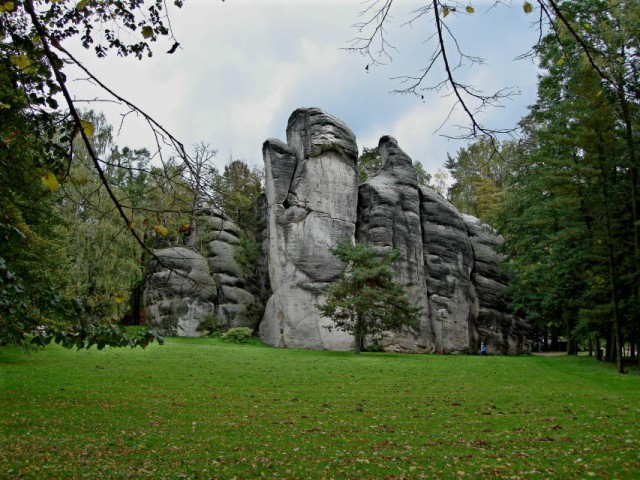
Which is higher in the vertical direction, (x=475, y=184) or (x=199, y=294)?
(x=475, y=184)

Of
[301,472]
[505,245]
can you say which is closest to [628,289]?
[505,245]

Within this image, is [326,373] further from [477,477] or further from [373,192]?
[373,192]

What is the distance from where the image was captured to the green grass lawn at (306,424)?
6457 mm

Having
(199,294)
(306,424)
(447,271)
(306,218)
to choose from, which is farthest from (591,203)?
(199,294)

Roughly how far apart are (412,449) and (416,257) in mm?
27084

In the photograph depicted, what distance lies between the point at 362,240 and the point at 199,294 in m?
11.2

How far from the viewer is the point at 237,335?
108ft

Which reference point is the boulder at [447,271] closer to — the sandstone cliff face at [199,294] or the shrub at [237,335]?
the shrub at [237,335]

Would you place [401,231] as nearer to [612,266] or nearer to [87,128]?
[612,266]

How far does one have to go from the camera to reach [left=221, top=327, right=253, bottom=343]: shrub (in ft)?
107

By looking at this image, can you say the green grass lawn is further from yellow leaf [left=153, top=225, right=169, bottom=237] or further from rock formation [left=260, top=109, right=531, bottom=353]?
rock formation [left=260, top=109, right=531, bottom=353]

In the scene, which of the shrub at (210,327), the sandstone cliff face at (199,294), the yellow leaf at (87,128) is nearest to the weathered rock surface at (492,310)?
the sandstone cliff face at (199,294)

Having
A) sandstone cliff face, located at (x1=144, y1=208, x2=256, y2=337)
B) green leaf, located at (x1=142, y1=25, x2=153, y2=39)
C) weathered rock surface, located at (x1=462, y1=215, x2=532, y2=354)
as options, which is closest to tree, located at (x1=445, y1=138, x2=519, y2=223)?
weathered rock surface, located at (x1=462, y1=215, x2=532, y2=354)

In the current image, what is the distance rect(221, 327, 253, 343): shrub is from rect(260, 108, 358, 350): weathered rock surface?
130 cm
